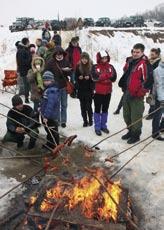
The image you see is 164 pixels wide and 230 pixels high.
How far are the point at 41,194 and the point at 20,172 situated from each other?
1.79 metres

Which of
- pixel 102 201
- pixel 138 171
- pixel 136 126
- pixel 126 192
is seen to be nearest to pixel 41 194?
pixel 102 201

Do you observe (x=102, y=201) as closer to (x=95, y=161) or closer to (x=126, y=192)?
(x=126, y=192)

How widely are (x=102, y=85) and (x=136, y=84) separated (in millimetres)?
993

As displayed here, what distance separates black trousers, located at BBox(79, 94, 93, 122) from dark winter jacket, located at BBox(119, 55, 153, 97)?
1324mm

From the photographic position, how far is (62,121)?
8.86 meters

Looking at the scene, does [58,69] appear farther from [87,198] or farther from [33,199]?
[87,198]

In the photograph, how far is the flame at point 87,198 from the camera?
4.50 meters

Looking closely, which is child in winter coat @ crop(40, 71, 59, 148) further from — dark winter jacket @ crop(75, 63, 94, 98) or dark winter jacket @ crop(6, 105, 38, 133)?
dark winter jacket @ crop(75, 63, 94, 98)

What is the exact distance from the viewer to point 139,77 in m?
7.16

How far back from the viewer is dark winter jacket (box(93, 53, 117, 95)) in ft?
25.6

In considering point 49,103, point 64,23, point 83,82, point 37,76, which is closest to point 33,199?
point 49,103

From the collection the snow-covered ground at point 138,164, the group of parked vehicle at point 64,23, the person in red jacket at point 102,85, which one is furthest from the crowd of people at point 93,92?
the group of parked vehicle at point 64,23

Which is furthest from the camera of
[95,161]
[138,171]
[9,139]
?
[9,139]

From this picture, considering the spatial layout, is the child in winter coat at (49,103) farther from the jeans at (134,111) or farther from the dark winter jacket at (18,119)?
the jeans at (134,111)
